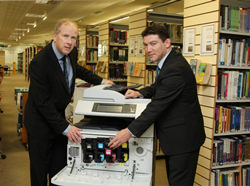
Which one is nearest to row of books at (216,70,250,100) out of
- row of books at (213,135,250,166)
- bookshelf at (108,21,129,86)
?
row of books at (213,135,250,166)

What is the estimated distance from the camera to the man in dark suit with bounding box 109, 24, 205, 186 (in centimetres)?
172

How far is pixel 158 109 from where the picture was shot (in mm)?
1710

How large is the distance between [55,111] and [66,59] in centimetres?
42

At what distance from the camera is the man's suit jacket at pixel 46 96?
182 cm

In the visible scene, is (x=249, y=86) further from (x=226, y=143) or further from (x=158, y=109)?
(x=158, y=109)

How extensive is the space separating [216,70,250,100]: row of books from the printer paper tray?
68.1 inches

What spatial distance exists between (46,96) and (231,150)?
2330 millimetres

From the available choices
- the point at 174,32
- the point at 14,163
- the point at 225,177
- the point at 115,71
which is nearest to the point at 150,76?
the point at 174,32

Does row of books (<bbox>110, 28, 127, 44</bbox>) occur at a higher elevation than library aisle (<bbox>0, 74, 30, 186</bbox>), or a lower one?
higher

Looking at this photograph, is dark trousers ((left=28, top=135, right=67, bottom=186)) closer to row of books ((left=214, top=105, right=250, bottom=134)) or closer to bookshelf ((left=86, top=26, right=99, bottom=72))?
row of books ((left=214, top=105, right=250, bottom=134))

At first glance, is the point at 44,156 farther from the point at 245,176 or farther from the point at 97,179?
the point at 245,176

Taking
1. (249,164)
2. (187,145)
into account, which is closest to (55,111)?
(187,145)

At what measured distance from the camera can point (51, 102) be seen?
1.86 m

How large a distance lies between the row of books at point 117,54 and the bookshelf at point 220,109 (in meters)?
3.04
